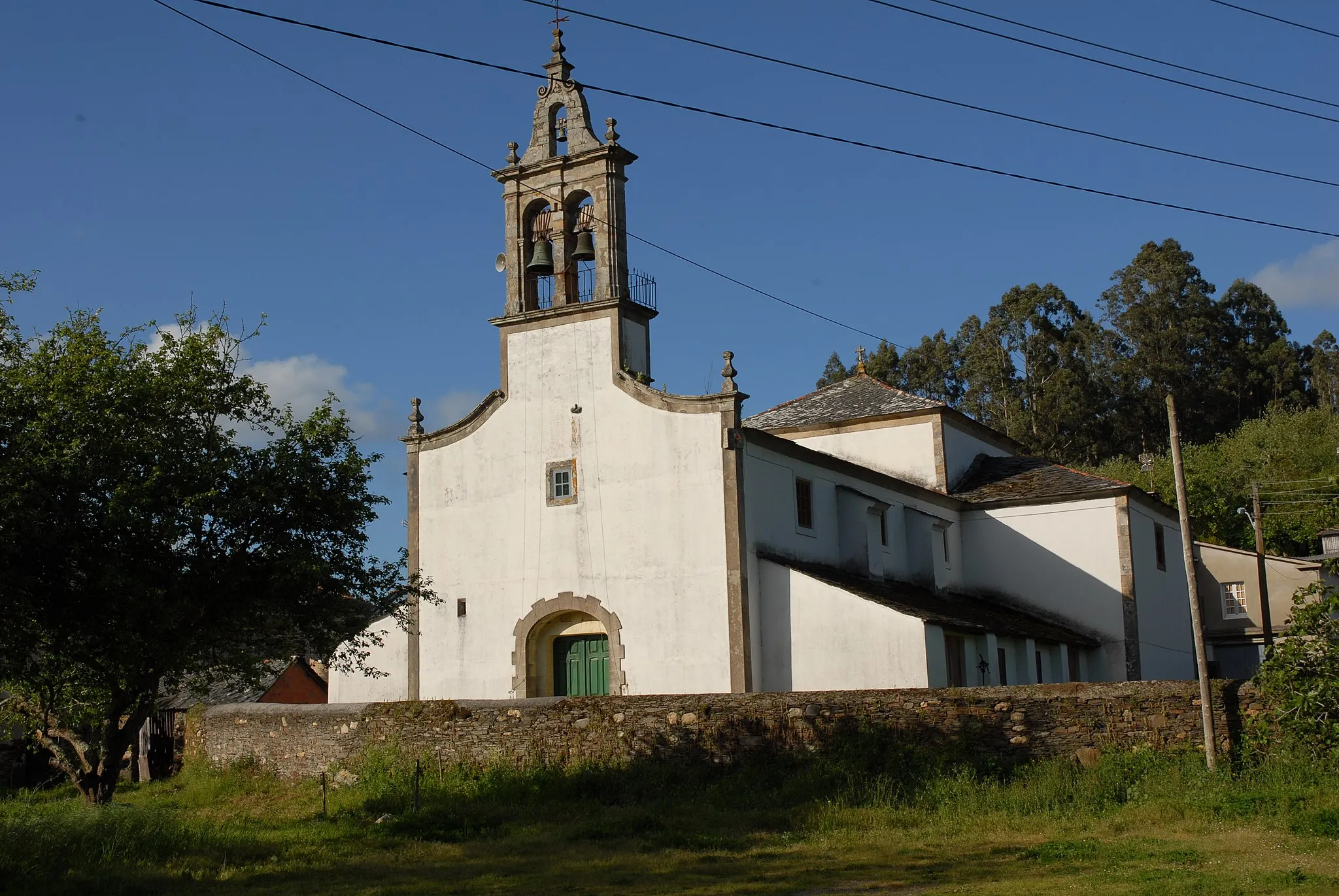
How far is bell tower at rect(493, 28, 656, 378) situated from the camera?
2702 cm

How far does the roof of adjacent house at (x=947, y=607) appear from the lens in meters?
25.0

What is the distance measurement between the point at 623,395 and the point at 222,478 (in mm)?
10726

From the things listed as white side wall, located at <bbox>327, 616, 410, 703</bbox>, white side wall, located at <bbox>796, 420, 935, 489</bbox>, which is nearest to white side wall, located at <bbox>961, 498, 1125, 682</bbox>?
white side wall, located at <bbox>796, 420, 935, 489</bbox>

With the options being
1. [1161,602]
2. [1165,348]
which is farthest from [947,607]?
[1165,348]

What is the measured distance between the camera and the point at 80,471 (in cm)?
1540

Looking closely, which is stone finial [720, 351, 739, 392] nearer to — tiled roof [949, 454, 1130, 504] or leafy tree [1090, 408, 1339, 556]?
tiled roof [949, 454, 1130, 504]

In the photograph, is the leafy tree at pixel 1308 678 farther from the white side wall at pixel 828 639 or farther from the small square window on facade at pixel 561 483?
the small square window on facade at pixel 561 483

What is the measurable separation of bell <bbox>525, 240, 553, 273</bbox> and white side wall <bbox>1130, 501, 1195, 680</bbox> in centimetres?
1462

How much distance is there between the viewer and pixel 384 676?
1067 inches

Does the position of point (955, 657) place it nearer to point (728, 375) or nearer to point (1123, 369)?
point (728, 375)

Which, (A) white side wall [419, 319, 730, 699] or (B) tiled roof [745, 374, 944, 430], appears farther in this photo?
(B) tiled roof [745, 374, 944, 430]

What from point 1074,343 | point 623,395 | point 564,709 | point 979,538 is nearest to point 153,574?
point 564,709

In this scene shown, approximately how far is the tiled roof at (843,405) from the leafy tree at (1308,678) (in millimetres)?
16783

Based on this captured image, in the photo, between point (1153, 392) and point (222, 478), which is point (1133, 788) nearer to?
point (222, 478)
